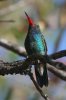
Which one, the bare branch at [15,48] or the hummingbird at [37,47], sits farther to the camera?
the bare branch at [15,48]

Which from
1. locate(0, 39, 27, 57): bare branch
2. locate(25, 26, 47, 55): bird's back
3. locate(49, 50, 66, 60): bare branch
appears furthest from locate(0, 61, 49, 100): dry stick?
locate(0, 39, 27, 57): bare branch

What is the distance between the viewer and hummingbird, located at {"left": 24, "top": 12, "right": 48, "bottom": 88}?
3.09 m

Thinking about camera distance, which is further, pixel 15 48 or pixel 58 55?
pixel 15 48

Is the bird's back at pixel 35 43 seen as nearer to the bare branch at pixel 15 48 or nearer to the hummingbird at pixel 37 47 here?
the hummingbird at pixel 37 47

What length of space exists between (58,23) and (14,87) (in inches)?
52.6

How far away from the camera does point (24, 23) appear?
21.5 ft

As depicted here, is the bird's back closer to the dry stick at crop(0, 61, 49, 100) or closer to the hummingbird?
the hummingbird

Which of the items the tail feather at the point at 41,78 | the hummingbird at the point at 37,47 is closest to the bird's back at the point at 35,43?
the hummingbird at the point at 37,47

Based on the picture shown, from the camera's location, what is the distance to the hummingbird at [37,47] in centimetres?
309

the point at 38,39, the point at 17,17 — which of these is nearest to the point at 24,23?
the point at 17,17

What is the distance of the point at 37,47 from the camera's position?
346 centimetres

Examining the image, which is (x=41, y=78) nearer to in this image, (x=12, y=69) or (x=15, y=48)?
(x=12, y=69)

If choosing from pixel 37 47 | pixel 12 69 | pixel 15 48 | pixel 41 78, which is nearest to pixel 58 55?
pixel 12 69

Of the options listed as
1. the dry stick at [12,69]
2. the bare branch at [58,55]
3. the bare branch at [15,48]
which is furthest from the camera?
the bare branch at [15,48]
